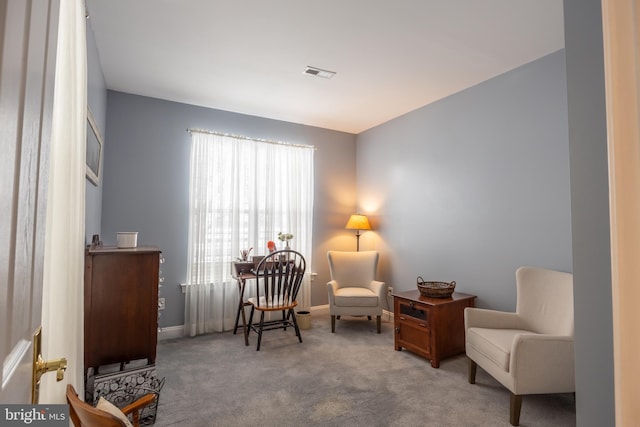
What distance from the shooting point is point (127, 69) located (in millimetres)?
3029

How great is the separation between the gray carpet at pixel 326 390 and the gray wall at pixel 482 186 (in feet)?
3.13

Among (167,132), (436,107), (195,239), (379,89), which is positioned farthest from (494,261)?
(167,132)

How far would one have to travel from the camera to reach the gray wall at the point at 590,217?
1102 mm

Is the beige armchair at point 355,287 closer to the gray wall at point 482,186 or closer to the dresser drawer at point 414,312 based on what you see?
the gray wall at point 482,186

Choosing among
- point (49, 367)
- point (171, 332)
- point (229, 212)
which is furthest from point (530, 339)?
point (171, 332)

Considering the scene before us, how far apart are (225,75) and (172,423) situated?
291 centimetres

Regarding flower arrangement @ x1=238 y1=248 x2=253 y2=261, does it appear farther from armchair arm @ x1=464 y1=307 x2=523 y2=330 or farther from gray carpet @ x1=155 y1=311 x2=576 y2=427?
armchair arm @ x1=464 y1=307 x2=523 y2=330

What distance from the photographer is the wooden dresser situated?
2146 mm

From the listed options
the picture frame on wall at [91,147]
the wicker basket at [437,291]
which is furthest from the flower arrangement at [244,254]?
the wicker basket at [437,291]

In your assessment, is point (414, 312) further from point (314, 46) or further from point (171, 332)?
point (171, 332)

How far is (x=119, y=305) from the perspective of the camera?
7.31 ft

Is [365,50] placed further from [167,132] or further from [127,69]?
[167,132]

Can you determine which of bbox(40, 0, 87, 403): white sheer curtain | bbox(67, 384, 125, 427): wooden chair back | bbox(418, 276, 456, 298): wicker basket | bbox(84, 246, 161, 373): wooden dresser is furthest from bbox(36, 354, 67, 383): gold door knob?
bbox(418, 276, 456, 298): wicker basket

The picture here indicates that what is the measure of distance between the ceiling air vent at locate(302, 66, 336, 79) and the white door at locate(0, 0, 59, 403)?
2529mm
